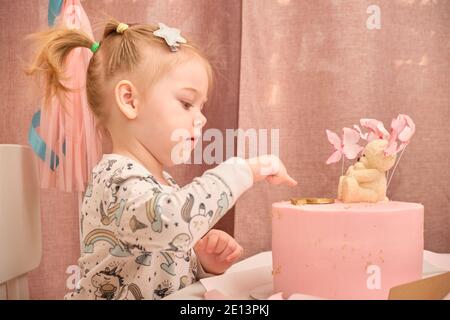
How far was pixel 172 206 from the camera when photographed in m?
0.56

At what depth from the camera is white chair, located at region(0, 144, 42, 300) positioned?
2.14 feet

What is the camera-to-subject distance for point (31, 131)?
885 millimetres

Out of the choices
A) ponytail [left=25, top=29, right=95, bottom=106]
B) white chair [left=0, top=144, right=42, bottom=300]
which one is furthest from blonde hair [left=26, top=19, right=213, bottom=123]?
white chair [left=0, top=144, right=42, bottom=300]

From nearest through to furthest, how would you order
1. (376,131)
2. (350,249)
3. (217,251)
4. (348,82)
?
(350,249), (376,131), (217,251), (348,82)

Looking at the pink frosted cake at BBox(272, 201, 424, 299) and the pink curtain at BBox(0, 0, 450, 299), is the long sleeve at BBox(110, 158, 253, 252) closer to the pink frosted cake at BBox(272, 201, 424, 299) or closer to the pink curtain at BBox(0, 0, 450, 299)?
the pink frosted cake at BBox(272, 201, 424, 299)

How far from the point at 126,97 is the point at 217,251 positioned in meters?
0.27

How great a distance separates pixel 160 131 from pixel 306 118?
0.33 meters

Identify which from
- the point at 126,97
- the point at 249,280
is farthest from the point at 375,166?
the point at 126,97

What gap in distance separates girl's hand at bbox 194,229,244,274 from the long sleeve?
0.62 ft

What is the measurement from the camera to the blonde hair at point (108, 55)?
681 millimetres

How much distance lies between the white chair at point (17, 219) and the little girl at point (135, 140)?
78 mm

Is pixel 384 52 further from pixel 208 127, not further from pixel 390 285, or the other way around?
pixel 390 285

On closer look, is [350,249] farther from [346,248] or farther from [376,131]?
[376,131]

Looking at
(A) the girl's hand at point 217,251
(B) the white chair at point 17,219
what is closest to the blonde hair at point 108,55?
(B) the white chair at point 17,219
